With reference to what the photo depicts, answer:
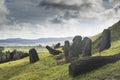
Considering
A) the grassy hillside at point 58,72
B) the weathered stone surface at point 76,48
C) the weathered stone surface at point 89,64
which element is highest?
the weathered stone surface at point 76,48

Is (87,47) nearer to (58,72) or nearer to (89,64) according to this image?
(58,72)

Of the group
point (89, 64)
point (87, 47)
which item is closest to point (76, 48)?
point (87, 47)

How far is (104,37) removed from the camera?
111 m

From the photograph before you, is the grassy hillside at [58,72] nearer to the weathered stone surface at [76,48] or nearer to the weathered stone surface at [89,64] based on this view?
the weathered stone surface at [89,64]

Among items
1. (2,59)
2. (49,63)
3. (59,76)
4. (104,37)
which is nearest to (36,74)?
(59,76)

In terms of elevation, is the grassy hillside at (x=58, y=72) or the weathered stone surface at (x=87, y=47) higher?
the weathered stone surface at (x=87, y=47)

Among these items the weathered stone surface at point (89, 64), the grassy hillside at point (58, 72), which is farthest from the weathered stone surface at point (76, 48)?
the weathered stone surface at point (89, 64)

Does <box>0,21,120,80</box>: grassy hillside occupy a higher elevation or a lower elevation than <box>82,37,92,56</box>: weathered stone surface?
lower

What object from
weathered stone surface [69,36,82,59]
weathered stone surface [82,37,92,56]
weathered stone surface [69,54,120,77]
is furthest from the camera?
weathered stone surface [69,36,82,59]

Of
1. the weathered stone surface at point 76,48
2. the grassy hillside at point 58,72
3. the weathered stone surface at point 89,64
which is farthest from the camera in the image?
the weathered stone surface at point 76,48

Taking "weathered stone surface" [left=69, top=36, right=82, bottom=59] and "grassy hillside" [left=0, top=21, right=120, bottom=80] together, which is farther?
"weathered stone surface" [left=69, top=36, right=82, bottom=59]

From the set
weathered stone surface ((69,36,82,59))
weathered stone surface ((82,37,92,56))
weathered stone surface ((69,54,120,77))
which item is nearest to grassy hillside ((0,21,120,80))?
weathered stone surface ((69,54,120,77))

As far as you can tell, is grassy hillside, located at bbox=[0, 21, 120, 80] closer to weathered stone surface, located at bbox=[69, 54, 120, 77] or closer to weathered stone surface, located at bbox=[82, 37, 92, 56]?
weathered stone surface, located at bbox=[69, 54, 120, 77]

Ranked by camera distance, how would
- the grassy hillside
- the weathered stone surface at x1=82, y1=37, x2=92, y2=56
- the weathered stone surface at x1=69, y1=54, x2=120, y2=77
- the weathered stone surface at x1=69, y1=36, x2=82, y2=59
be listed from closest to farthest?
1. the grassy hillside
2. the weathered stone surface at x1=69, y1=54, x2=120, y2=77
3. the weathered stone surface at x1=82, y1=37, x2=92, y2=56
4. the weathered stone surface at x1=69, y1=36, x2=82, y2=59
